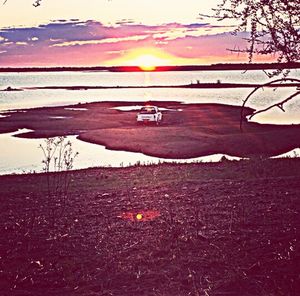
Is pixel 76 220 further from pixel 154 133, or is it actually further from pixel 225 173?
pixel 154 133

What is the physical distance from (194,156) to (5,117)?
3213cm

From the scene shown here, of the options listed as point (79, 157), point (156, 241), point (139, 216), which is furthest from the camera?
point (79, 157)

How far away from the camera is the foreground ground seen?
307 inches

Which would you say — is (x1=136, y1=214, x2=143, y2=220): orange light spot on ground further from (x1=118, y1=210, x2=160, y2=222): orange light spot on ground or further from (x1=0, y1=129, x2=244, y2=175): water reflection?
(x1=0, y1=129, x2=244, y2=175): water reflection

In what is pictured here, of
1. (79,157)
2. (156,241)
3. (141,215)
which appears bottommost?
(79,157)

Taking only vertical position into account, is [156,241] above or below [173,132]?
above

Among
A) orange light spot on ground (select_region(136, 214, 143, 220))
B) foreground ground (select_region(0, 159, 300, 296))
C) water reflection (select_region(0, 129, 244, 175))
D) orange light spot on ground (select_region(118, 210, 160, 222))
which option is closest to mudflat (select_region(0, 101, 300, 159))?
water reflection (select_region(0, 129, 244, 175))

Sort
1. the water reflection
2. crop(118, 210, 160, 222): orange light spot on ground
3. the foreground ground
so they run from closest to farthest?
1. the foreground ground
2. crop(118, 210, 160, 222): orange light spot on ground
3. the water reflection

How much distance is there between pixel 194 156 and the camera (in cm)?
3334

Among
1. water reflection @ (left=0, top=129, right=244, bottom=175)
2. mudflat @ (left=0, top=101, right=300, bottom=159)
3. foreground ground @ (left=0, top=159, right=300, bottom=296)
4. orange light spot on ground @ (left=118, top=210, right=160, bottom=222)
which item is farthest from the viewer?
mudflat @ (left=0, top=101, right=300, bottom=159)

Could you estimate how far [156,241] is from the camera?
384 inches

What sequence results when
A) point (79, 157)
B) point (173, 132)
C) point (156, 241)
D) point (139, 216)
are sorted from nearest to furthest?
point (156, 241) → point (139, 216) → point (79, 157) → point (173, 132)

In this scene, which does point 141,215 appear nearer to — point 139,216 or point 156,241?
point 139,216

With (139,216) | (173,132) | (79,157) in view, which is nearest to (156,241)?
(139,216)
